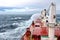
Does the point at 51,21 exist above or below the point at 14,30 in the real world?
above

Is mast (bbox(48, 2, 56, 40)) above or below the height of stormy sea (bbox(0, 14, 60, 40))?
above

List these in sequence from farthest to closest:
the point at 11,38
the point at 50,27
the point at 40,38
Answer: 1. the point at 11,38
2. the point at 40,38
3. the point at 50,27

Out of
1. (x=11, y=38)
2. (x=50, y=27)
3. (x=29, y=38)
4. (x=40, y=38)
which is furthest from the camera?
(x=11, y=38)

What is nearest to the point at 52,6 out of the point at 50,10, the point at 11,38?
the point at 50,10

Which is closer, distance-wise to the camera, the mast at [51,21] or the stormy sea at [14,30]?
the mast at [51,21]

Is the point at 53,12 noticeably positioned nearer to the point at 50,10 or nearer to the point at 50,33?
the point at 50,10

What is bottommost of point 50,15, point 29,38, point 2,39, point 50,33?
point 2,39

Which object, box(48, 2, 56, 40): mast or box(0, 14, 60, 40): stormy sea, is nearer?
box(48, 2, 56, 40): mast

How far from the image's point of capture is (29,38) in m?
2.75

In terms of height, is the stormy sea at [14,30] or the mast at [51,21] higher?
the mast at [51,21]

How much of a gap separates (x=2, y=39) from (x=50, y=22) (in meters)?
3.58

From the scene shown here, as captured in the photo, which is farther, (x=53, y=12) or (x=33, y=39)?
(x=33, y=39)

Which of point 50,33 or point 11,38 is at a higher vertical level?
point 50,33

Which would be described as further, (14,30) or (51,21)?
(14,30)
